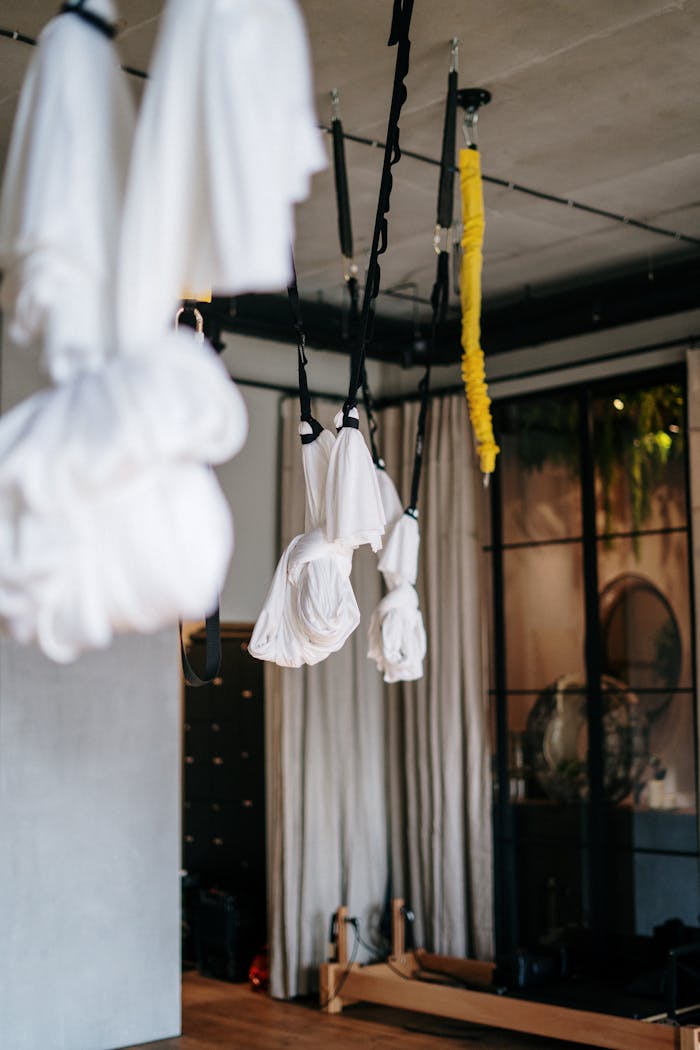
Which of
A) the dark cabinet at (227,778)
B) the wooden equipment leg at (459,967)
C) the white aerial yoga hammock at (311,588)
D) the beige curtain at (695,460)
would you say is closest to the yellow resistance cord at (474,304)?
the white aerial yoga hammock at (311,588)

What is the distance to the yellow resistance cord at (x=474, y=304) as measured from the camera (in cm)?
381

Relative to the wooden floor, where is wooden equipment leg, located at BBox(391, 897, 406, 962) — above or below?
above

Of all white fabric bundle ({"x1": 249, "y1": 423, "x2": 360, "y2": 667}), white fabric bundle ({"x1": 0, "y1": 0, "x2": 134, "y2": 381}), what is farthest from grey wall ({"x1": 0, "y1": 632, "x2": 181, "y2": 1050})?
white fabric bundle ({"x1": 0, "y1": 0, "x2": 134, "y2": 381})

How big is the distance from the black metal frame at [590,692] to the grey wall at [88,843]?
1782 millimetres

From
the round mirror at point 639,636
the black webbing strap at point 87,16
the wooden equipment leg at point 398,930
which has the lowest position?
the wooden equipment leg at point 398,930

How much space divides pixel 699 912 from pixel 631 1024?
1.22 meters

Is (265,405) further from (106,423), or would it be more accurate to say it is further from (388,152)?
(106,423)

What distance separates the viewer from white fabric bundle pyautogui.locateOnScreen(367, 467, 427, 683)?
3760 mm

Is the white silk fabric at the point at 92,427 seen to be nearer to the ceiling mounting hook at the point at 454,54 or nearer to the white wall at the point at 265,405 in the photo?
the ceiling mounting hook at the point at 454,54

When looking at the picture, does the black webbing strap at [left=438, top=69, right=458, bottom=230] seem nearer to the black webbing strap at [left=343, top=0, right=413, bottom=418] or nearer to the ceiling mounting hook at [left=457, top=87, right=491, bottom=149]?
the ceiling mounting hook at [left=457, top=87, right=491, bottom=149]

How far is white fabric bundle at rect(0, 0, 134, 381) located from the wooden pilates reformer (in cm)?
405

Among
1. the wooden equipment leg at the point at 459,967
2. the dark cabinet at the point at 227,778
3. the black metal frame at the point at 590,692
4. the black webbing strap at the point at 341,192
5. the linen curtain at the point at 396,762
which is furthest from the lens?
the dark cabinet at the point at 227,778

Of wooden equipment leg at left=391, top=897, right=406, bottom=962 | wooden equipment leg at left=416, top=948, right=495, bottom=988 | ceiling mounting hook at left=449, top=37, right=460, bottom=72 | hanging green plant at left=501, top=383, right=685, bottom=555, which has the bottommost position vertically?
wooden equipment leg at left=416, top=948, right=495, bottom=988

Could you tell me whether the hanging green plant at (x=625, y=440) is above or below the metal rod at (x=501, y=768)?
above
